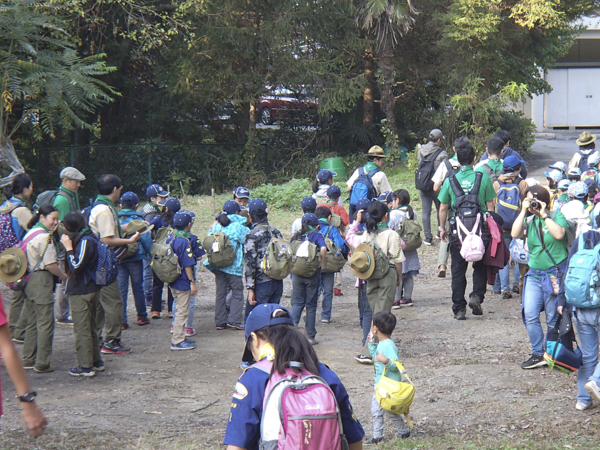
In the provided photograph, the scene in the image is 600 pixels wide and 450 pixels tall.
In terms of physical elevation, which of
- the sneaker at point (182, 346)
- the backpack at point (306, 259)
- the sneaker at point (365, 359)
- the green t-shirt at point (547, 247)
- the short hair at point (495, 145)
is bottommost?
the sneaker at point (365, 359)

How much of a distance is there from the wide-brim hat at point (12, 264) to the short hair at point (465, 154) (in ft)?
16.3

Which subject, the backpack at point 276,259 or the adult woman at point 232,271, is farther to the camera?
the adult woman at point 232,271

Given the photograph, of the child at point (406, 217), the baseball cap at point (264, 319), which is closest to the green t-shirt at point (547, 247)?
the child at point (406, 217)

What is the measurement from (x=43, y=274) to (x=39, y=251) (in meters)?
0.25

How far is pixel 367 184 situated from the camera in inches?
406

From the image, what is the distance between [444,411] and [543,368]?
1.42 m

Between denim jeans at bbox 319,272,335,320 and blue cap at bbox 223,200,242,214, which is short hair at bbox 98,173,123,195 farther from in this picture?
denim jeans at bbox 319,272,335,320

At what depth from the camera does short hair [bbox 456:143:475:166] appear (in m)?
7.91

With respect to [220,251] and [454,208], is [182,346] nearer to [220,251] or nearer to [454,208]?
[220,251]

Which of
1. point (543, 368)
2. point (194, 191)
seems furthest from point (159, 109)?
point (543, 368)

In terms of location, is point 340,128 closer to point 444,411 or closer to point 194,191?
point 194,191

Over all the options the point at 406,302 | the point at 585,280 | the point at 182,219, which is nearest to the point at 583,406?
the point at 585,280

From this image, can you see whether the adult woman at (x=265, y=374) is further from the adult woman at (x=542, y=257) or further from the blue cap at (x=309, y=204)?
the blue cap at (x=309, y=204)

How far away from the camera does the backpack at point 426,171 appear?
11859 mm
